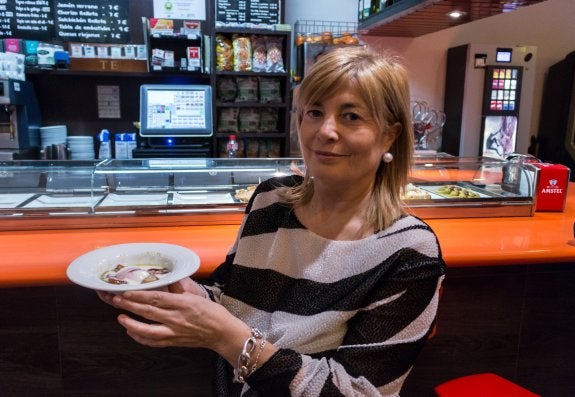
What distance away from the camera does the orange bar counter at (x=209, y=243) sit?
1.45 m

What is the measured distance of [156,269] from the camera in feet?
3.75

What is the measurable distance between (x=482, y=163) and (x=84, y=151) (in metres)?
3.19

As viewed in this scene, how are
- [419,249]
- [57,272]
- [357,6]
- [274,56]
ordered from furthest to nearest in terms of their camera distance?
[357,6] → [274,56] → [57,272] → [419,249]

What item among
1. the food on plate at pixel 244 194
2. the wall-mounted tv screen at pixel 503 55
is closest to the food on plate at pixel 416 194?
the food on plate at pixel 244 194

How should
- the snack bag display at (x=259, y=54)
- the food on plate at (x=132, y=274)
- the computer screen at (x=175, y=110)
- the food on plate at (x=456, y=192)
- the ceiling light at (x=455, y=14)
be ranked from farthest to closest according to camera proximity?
the snack bag display at (x=259, y=54) → the computer screen at (x=175, y=110) → the ceiling light at (x=455, y=14) → the food on plate at (x=456, y=192) → the food on plate at (x=132, y=274)

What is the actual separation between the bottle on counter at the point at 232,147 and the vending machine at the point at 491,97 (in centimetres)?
209

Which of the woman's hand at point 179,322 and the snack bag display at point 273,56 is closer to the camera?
the woman's hand at point 179,322

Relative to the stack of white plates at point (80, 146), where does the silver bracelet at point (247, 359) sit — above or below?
below

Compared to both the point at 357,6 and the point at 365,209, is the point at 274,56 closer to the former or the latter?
the point at 357,6

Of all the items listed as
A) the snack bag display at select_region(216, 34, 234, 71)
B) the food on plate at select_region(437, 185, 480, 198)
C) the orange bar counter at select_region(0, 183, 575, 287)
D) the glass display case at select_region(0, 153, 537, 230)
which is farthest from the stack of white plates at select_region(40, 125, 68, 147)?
the food on plate at select_region(437, 185, 480, 198)

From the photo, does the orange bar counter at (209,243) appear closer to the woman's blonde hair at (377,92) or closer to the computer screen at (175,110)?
the woman's blonde hair at (377,92)

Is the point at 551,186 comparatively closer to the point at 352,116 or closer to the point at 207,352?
the point at 352,116

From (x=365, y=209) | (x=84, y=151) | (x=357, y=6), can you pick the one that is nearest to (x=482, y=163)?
(x=365, y=209)

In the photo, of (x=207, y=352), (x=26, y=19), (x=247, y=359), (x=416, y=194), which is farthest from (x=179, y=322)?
(x=26, y=19)
